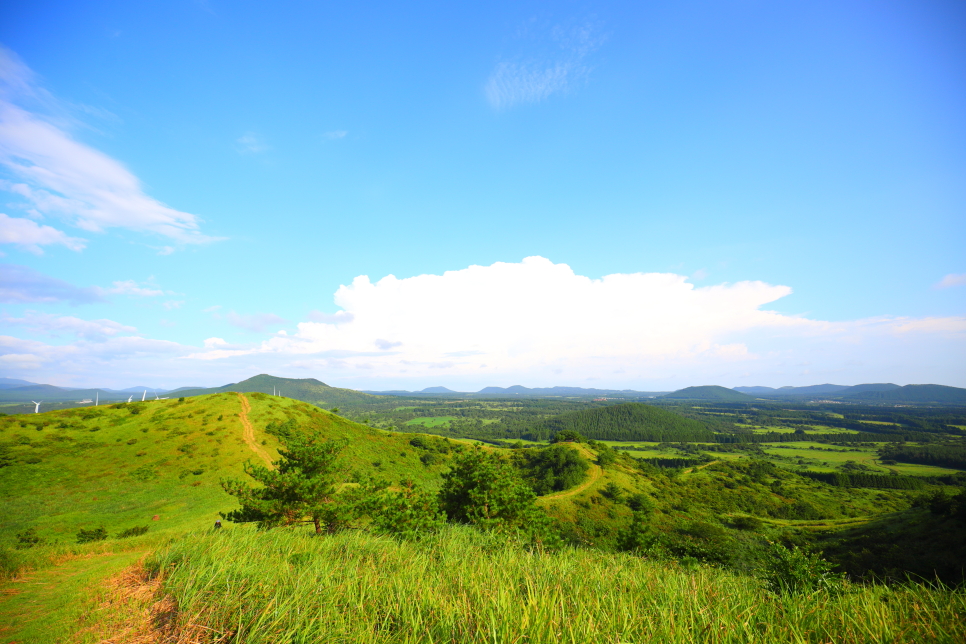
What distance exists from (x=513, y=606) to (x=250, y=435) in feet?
237

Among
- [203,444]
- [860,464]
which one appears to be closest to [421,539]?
[203,444]

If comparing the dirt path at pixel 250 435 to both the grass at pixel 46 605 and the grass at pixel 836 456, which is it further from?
the grass at pixel 836 456

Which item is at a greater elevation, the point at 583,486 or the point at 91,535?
the point at 91,535

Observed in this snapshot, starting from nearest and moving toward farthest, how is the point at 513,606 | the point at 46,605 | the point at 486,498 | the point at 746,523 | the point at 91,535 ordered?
1. the point at 513,606
2. the point at 46,605
3. the point at 486,498
4. the point at 91,535
5. the point at 746,523

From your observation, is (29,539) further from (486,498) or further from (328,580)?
(328,580)

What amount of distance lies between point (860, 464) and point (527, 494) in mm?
188841

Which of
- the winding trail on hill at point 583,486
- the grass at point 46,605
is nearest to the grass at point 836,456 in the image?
the winding trail on hill at point 583,486

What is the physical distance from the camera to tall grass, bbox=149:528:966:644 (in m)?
3.51

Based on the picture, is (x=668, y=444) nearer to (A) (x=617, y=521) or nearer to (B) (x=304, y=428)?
(A) (x=617, y=521)

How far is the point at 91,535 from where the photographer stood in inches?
1089

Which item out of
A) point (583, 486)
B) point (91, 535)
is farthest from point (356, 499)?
point (583, 486)

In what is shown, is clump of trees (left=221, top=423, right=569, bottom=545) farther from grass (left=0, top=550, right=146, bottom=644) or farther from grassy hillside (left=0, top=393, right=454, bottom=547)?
grass (left=0, top=550, right=146, bottom=644)

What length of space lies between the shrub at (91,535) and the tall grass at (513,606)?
3410 cm

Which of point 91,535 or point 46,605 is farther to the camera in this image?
point 91,535
